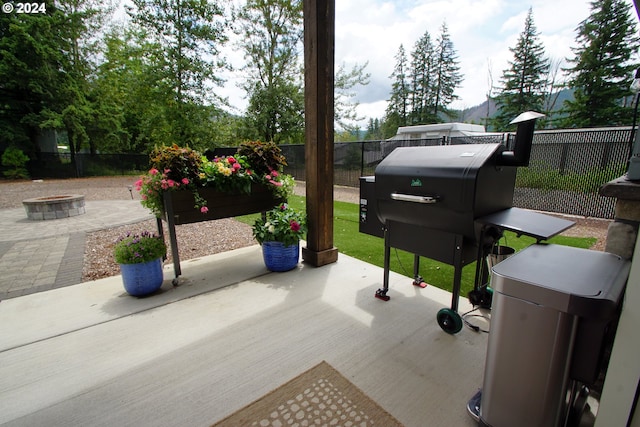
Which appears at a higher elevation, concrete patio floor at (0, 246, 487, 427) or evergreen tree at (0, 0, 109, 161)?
evergreen tree at (0, 0, 109, 161)

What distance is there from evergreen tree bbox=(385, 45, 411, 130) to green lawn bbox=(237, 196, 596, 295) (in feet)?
80.9

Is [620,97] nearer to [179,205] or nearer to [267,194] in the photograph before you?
[267,194]

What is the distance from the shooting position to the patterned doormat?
134 centimetres

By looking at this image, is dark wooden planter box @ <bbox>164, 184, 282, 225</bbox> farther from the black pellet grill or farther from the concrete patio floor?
the black pellet grill

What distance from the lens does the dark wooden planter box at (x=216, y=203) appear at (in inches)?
104

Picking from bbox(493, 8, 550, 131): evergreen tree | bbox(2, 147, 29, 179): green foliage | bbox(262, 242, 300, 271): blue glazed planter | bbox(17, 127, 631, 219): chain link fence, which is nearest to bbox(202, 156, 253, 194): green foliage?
bbox(262, 242, 300, 271): blue glazed planter

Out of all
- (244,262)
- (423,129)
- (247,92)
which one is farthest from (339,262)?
(247,92)

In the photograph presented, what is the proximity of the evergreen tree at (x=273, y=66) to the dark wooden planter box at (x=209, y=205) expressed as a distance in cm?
1082

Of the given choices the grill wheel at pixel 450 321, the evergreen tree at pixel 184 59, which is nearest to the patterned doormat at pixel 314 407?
the grill wheel at pixel 450 321

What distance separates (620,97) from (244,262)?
20.5 metres

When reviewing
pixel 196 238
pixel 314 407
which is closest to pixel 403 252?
pixel 314 407

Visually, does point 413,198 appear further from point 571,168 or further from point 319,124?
point 571,168

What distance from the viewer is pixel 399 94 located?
89.2ft

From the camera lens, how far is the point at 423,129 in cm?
1098
